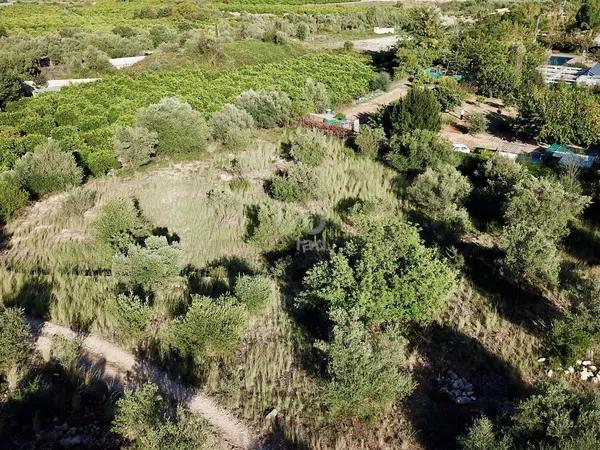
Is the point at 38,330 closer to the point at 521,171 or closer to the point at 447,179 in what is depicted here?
the point at 447,179

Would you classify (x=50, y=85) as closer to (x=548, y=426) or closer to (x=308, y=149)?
(x=308, y=149)

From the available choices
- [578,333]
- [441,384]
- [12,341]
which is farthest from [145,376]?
[578,333]

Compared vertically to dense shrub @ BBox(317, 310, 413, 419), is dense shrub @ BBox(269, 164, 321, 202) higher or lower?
lower

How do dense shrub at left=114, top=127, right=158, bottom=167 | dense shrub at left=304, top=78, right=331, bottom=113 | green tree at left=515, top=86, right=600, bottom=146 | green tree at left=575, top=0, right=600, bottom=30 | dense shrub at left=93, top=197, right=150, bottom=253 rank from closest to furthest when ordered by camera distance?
dense shrub at left=93, top=197, right=150, bottom=253, dense shrub at left=114, top=127, right=158, bottom=167, green tree at left=515, top=86, right=600, bottom=146, dense shrub at left=304, top=78, right=331, bottom=113, green tree at left=575, top=0, right=600, bottom=30

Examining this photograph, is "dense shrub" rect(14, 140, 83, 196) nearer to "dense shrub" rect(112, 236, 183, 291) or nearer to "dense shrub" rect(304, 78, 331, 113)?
"dense shrub" rect(112, 236, 183, 291)

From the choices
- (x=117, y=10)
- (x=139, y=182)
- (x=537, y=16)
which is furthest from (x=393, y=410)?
(x=117, y=10)

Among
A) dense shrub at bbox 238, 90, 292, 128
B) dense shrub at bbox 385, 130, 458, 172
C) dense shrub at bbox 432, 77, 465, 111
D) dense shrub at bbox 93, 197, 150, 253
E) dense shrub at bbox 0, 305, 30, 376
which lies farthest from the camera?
dense shrub at bbox 432, 77, 465, 111

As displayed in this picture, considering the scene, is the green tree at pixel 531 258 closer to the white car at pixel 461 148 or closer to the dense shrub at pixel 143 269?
the dense shrub at pixel 143 269

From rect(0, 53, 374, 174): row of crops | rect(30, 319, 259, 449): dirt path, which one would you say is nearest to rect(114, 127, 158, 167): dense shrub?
rect(0, 53, 374, 174): row of crops
